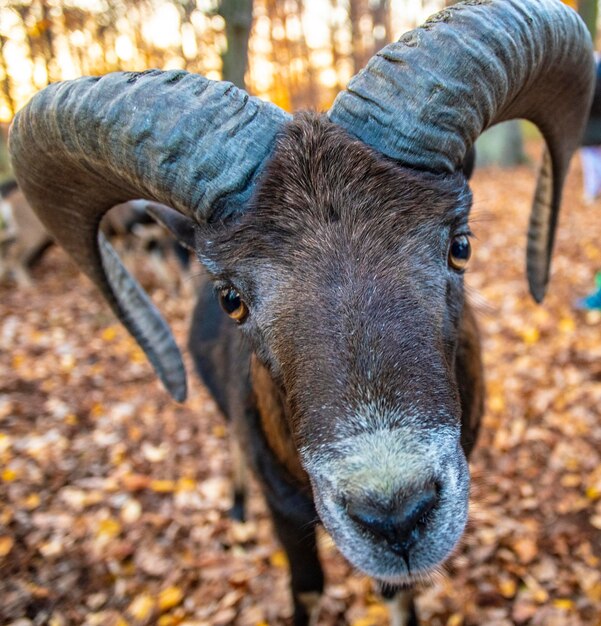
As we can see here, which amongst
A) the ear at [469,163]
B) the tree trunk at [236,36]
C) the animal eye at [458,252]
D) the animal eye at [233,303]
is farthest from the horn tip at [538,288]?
the tree trunk at [236,36]

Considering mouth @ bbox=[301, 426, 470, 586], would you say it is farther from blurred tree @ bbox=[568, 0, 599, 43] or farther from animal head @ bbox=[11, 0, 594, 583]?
blurred tree @ bbox=[568, 0, 599, 43]

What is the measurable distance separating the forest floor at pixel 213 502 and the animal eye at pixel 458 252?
42 cm

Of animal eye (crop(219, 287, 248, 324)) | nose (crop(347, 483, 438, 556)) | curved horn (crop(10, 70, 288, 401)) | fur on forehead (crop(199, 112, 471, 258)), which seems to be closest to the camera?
nose (crop(347, 483, 438, 556))

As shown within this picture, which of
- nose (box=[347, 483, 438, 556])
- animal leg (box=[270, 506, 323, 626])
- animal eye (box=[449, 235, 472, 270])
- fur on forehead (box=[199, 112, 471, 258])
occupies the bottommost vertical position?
animal leg (box=[270, 506, 323, 626])

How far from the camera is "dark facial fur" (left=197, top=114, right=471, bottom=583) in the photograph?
5.25 ft

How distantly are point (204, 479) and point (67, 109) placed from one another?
3477 millimetres

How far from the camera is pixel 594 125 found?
586 cm

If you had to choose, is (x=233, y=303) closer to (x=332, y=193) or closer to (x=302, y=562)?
(x=332, y=193)

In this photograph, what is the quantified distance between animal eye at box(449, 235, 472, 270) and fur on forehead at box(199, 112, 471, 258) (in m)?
0.12

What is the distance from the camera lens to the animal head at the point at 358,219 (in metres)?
1.63

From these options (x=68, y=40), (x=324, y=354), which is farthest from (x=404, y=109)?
(x=68, y=40)

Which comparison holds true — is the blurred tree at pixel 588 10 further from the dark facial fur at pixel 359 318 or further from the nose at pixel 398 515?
the nose at pixel 398 515

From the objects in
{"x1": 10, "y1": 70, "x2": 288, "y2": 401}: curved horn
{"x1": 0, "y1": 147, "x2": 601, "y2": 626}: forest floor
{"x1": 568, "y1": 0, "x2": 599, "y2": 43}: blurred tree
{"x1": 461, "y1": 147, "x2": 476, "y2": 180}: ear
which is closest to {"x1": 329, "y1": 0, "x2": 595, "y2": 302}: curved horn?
{"x1": 461, "y1": 147, "x2": 476, "y2": 180}: ear

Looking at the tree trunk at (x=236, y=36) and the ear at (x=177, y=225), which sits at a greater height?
the tree trunk at (x=236, y=36)
